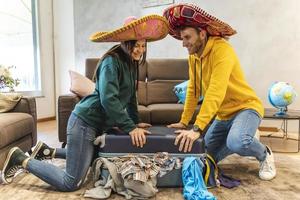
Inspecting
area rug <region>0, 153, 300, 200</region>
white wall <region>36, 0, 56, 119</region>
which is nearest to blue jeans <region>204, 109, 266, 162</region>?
area rug <region>0, 153, 300, 200</region>

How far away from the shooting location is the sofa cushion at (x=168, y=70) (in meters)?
3.38

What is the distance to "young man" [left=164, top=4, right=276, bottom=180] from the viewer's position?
1.74m

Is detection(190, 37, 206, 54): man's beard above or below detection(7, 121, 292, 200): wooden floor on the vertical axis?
above

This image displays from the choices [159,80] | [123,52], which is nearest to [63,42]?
[159,80]

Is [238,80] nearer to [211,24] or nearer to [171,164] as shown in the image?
[211,24]

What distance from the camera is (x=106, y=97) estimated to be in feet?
5.40

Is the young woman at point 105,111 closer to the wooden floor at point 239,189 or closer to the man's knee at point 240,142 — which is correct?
the wooden floor at point 239,189

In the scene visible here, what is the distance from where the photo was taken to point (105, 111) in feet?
5.76

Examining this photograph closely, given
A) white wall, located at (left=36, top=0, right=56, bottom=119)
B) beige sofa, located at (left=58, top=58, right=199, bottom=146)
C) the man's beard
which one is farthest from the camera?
white wall, located at (left=36, top=0, right=56, bottom=119)

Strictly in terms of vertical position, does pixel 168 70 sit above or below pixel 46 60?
below

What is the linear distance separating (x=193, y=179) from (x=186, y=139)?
233 mm

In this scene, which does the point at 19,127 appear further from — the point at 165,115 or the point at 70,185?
the point at 165,115

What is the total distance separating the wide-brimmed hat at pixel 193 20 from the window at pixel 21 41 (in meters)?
3.16

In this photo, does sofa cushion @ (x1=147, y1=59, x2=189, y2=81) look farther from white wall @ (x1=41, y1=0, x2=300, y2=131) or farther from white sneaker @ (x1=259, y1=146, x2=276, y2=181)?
white sneaker @ (x1=259, y1=146, x2=276, y2=181)
